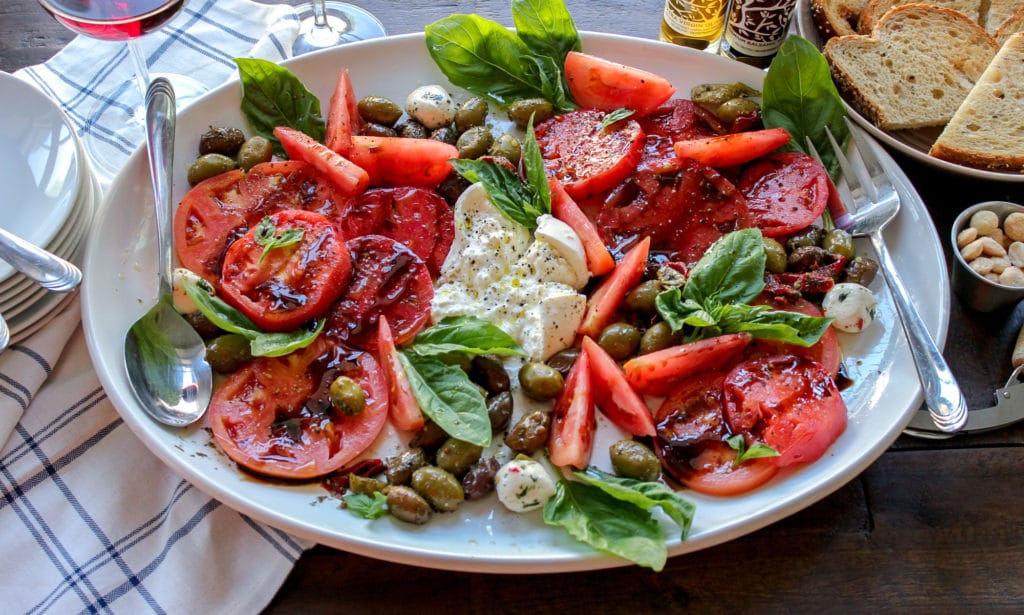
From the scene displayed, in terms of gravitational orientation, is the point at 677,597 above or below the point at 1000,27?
below

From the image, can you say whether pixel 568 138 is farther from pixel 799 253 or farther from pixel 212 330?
pixel 212 330

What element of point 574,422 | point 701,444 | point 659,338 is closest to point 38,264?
point 574,422

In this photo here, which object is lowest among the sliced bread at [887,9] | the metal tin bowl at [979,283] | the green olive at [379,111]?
the metal tin bowl at [979,283]

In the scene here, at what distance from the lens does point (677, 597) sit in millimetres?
2289

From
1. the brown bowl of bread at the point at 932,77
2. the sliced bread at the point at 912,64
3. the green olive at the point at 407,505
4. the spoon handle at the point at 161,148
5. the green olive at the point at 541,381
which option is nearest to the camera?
the green olive at the point at 407,505

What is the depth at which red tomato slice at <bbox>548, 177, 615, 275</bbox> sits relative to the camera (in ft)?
8.58

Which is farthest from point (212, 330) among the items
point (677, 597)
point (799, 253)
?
point (799, 253)

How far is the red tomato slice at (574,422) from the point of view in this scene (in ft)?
7.34

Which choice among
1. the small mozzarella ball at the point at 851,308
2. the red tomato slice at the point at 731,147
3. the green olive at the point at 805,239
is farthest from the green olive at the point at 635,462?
the red tomato slice at the point at 731,147

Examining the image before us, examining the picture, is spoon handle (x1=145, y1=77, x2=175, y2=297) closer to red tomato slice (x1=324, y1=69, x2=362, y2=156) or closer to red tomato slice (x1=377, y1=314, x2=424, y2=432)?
red tomato slice (x1=324, y1=69, x2=362, y2=156)

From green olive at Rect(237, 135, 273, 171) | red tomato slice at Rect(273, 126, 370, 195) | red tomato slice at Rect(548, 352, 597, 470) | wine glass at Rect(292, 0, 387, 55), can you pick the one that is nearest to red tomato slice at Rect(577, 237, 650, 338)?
red tomato slice at Rect(548, 352, 597, 470)

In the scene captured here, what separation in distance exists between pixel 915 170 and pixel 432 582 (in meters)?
2.29

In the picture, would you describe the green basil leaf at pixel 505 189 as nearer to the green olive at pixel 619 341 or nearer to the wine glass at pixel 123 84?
the green olive at pixel 619 341

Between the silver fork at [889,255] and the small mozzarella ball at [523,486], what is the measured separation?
41.3 inches
